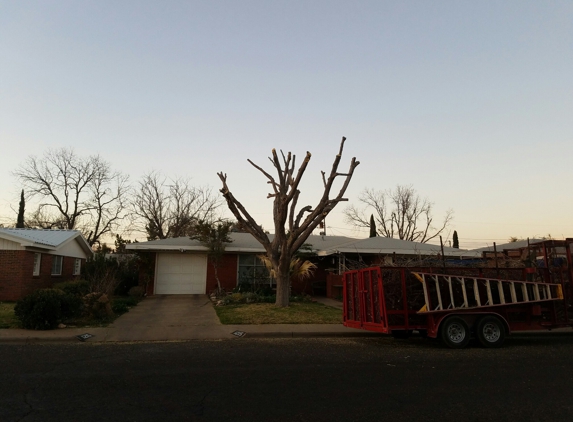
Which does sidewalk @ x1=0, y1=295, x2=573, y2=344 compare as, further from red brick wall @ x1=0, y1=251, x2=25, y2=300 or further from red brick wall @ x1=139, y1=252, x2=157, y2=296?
red brick wall @ x1=139, y1=252, x2=157, y2=296

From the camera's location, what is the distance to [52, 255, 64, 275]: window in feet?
77.5

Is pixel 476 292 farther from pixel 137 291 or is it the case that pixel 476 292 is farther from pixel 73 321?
pixel 137 291

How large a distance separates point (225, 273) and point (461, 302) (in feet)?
49.0

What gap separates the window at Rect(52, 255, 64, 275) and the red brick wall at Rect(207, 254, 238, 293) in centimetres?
787

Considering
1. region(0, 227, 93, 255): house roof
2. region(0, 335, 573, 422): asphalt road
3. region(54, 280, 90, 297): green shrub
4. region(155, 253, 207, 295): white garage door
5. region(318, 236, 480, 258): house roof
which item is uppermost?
region(0, 227, 93, 255): house roof

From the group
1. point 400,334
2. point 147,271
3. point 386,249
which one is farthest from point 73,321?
point 386,249

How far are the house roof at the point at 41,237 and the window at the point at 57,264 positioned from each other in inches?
38.3

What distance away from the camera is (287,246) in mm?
16391

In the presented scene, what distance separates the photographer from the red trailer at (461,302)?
10.6 metres

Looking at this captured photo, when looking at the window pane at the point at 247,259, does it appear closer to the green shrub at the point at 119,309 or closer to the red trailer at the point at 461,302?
the green shrub at the point at 119,309

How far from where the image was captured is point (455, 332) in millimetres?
10648

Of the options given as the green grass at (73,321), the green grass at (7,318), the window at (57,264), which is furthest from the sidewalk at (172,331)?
the window at (57,264)

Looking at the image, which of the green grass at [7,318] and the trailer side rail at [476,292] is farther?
the green grass at [7,318]

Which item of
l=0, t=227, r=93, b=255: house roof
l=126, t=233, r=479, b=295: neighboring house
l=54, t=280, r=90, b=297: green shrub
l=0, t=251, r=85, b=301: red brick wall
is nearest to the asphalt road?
l=54, t=280, r=90, b=297: green shrub
